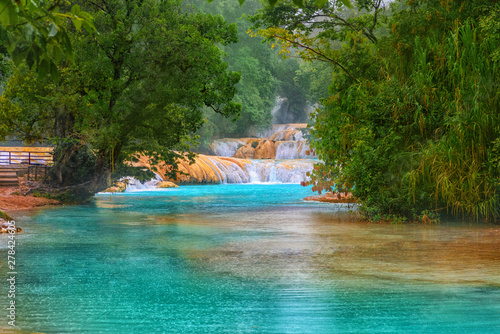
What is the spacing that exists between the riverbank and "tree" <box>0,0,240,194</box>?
1.25 metres

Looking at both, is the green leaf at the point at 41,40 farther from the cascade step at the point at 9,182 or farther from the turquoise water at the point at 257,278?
the cascade step at the point at 9,182


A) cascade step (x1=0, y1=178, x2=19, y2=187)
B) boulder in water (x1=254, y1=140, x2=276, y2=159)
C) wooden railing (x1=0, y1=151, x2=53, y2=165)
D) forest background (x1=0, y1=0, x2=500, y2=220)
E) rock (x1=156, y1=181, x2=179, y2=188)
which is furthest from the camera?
boulder in water (x1=254, y1=140, x2=276, y2=159)

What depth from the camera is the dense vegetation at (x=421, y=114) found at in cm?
1148

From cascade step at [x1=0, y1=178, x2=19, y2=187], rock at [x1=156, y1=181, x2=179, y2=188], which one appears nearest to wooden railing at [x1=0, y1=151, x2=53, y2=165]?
cascade step at [x1=0, y1=178, x2=19, y2=187]

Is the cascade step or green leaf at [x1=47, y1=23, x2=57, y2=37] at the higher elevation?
green leaf at [x1=47, y1=23, x2=57, y2=37]

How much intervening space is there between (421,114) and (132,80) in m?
9.15

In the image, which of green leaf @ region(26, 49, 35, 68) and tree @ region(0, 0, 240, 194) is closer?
green leaf @ region(26, 49, 35, 68)

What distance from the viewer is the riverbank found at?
16500mm

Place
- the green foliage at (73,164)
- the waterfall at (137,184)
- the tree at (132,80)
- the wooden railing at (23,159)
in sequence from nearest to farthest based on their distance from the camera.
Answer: the tree at (132,80)
the green foliage at (73,164)
the wooden railing at (23,159)
the waterfall at (137,184)

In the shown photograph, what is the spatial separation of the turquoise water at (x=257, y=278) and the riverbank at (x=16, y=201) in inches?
167

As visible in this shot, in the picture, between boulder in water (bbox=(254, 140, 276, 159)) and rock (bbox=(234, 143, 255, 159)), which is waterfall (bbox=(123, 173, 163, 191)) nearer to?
boulder in water (bbox=(254, 140, 276, 159))

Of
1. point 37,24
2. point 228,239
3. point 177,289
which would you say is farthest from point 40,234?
point 37,24

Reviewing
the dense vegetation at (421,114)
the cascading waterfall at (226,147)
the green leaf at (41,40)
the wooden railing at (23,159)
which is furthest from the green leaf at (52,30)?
the cascading waterfall at (226,147)

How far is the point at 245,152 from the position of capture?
48406 mm
